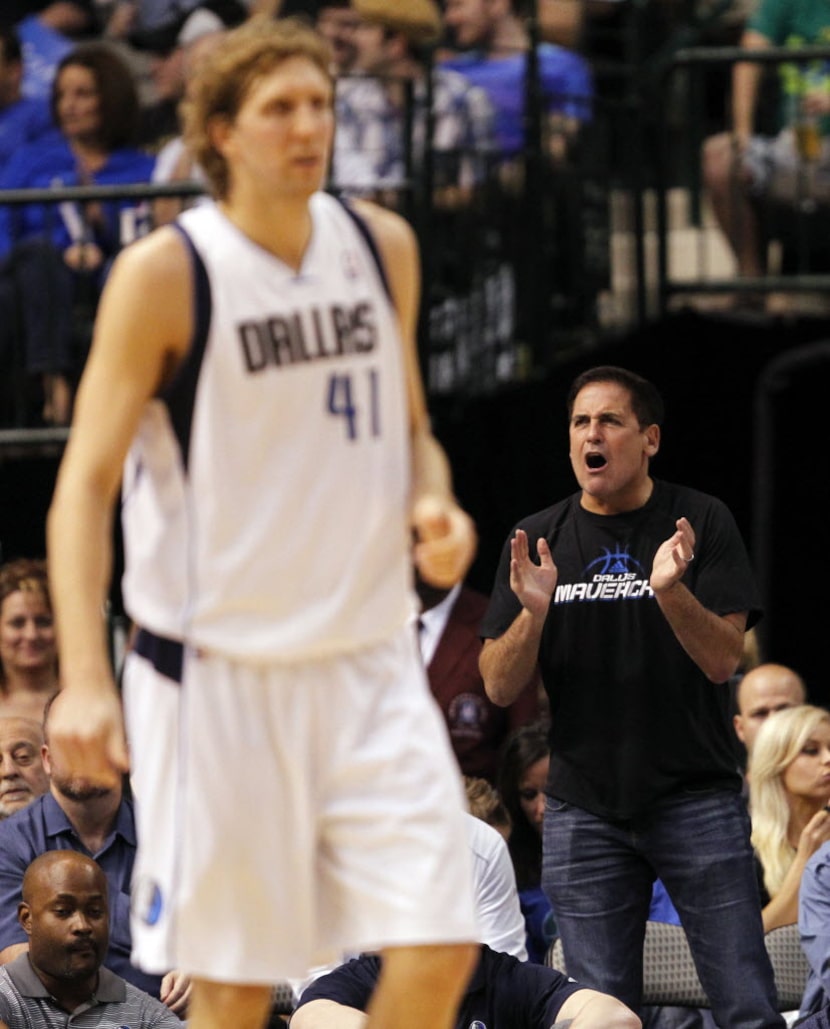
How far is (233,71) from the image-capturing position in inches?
146

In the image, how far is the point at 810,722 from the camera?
23.0 feet

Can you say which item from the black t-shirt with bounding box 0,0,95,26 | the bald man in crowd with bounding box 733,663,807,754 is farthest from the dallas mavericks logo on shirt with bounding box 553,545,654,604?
the black t-shirt with bounding box 0,0,95,26

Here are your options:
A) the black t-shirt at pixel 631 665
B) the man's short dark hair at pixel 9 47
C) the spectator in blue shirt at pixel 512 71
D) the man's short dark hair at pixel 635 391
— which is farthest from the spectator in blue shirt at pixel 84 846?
the man's short dark hair at pixel 9 47

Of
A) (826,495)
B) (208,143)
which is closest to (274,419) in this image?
(208,143)

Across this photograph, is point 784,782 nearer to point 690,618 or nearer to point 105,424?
point 690,618

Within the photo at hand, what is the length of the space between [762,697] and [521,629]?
2.09m

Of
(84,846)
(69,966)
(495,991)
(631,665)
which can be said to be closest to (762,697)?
(631,665)

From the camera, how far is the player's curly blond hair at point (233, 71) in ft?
12.2

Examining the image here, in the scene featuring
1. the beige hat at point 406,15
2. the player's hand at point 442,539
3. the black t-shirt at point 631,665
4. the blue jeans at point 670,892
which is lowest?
the blue jeans at point 670,892

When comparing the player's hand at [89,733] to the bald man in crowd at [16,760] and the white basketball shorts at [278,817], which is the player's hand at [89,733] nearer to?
the white basketball shorts at [278,817]

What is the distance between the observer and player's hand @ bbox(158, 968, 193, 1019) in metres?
6.36

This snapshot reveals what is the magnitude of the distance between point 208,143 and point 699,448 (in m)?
6.74

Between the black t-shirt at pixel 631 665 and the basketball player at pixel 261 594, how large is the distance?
1936mm

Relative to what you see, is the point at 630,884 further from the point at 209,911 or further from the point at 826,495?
the point at 826,495
